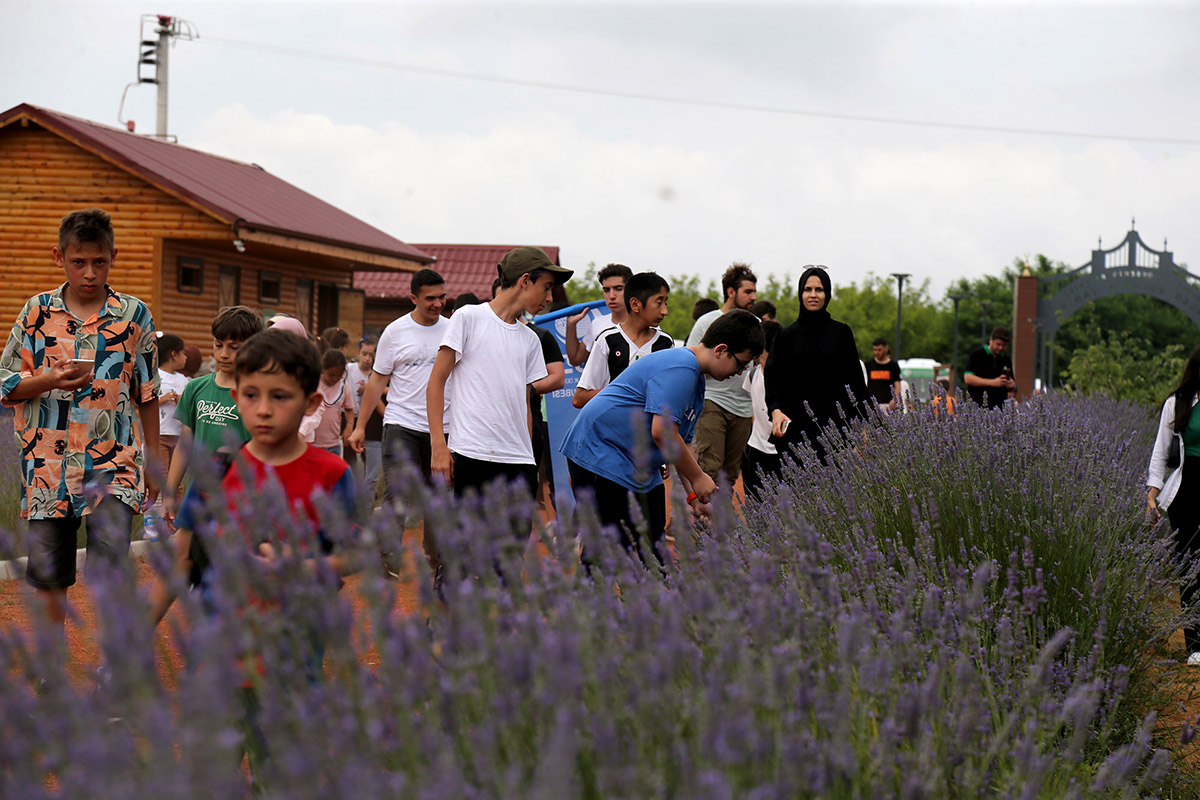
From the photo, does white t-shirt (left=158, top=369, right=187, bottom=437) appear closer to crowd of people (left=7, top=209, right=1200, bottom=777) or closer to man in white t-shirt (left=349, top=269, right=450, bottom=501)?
man in white t-shirt (left=349, top=269, right=450, bottom=501)

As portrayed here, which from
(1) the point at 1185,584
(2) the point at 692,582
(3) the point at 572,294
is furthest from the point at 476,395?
(3) the point at 572,294

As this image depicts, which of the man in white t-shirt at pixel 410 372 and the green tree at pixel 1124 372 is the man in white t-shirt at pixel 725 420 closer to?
the man in white t-shirt at pixel 410 372

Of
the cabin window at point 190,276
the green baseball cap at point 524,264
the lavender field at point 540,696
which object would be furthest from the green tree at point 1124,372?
the lavender field at point 540,696

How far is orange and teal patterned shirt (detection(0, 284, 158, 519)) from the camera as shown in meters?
4.85

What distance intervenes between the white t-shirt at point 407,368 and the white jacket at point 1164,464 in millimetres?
3730

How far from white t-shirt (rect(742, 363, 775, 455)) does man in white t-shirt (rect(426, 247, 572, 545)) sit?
3.49 meters

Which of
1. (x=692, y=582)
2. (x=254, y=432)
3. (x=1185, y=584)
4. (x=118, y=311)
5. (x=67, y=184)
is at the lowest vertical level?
(x=1185, y=584)

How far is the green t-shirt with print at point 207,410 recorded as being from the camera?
15.3 ft

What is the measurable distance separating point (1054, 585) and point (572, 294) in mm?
76438

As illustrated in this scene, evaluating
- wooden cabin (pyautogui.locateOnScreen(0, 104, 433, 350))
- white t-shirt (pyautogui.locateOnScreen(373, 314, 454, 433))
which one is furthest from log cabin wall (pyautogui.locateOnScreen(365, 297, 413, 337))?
white t-shirt (pyautogui.locateOnScreen(373, 314, 454, 433))

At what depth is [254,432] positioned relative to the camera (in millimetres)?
3068

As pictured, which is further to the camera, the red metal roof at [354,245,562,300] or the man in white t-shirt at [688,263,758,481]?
the red metal roof at [354,245,562,300]

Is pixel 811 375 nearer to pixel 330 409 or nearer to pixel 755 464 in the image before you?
pixel 755 464

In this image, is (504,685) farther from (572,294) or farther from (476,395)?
(572,294)
